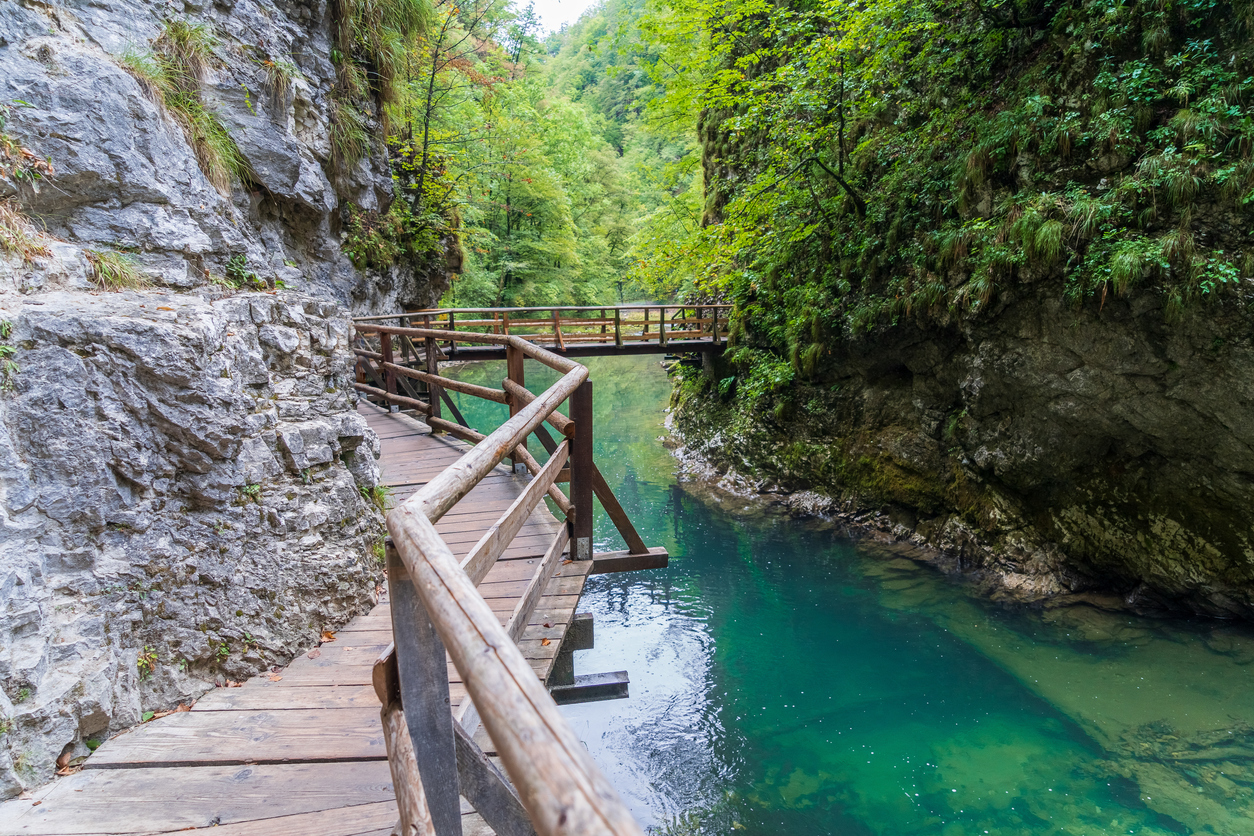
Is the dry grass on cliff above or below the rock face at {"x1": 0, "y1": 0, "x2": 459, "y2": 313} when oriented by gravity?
below

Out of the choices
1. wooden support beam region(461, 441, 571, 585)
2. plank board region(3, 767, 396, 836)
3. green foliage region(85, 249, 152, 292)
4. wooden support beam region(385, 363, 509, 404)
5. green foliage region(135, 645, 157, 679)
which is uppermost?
green foliage region(85, 249, 152, 292)

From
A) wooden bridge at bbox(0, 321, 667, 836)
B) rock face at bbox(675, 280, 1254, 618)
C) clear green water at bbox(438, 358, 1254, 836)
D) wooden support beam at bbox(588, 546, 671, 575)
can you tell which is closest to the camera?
wooden bridge at bbox(0, 321, 667, 836)

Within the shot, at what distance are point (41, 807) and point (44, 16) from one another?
12.2ft

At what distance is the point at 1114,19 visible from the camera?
5.55 meters

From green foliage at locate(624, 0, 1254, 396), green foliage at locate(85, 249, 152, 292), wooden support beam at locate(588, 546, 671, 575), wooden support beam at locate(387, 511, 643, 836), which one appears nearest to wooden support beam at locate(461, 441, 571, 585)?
wooden support beam at locate(387, 511, 643, 836)

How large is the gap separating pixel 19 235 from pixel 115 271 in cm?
35

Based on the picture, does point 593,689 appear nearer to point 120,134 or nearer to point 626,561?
point 626,561

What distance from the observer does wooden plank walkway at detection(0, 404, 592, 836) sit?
186cm

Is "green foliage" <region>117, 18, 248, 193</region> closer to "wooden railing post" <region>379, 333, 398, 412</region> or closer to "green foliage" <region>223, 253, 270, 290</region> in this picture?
"green foliage" <region>223, 253, 270, 290</region>

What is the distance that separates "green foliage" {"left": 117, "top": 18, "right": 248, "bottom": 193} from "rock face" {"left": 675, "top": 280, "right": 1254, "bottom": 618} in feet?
23.3

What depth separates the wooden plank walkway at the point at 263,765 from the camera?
73.0 inches

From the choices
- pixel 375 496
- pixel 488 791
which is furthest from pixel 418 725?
pixel 375 496

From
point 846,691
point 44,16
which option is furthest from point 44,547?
point 846,691

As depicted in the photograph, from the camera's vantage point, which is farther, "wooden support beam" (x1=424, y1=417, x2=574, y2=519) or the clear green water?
the clear green water
